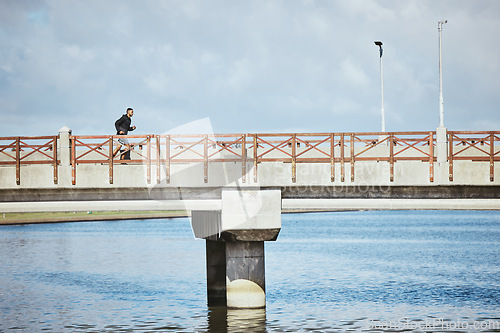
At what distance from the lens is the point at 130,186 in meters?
22.7

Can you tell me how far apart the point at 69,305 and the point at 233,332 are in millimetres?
8836

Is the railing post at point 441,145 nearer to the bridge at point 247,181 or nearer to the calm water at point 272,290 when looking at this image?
the bridge at point 247,181

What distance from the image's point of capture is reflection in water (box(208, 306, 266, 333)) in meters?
20.6

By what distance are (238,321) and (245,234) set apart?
8.58 ft

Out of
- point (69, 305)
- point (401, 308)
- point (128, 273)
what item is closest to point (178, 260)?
point (128, 273)

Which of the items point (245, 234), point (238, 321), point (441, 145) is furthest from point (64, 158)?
point (441, 145)

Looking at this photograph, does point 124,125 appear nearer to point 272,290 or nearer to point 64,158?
point 64,158

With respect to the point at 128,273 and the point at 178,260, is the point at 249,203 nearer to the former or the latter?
the point at 128,273

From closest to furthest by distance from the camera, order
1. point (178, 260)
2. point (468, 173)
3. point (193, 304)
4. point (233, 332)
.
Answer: point (233, 332)
point (468, 173)
point (193, 304)
point (178, 260)
